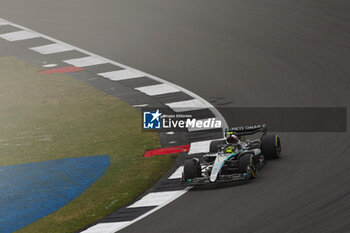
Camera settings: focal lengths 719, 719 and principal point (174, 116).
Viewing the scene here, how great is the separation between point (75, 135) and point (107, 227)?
7265 millimetres

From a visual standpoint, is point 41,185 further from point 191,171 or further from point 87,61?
point 87,61

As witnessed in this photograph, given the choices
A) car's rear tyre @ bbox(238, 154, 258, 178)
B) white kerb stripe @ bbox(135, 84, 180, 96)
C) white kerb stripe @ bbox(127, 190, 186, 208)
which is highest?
white kerb stripe @ bbox(135, 84, 180, 96)

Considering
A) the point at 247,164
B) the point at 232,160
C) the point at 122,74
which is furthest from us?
the point at 122,74

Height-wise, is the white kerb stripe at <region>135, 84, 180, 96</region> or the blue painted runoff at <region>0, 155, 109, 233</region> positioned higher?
the white kerb stripe at <region>135, 84, 180, 96</region>

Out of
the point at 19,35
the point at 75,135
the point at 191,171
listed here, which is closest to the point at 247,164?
the point at 191,171

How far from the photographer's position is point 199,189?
1602 cm

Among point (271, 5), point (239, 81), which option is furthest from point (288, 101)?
point (271, 5)

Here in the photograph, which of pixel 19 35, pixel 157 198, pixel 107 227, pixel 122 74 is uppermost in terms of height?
pixel 19 35

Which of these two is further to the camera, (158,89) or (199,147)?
(158,89)

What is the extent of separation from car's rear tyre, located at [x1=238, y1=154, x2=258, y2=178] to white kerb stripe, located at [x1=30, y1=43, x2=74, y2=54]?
16.5 m

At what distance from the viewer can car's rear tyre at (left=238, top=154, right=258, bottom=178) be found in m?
15.7

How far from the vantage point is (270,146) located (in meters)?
16.9

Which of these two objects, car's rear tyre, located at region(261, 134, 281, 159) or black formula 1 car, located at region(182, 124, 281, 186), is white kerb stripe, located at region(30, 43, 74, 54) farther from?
car's rear tyre, located at region(261, 134, 281, 159)

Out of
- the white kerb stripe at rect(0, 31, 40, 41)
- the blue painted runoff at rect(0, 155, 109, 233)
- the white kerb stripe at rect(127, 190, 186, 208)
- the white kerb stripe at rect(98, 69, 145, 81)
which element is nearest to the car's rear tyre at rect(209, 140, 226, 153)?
the white kerb stripe at rect(127, 190, 186, 208)
